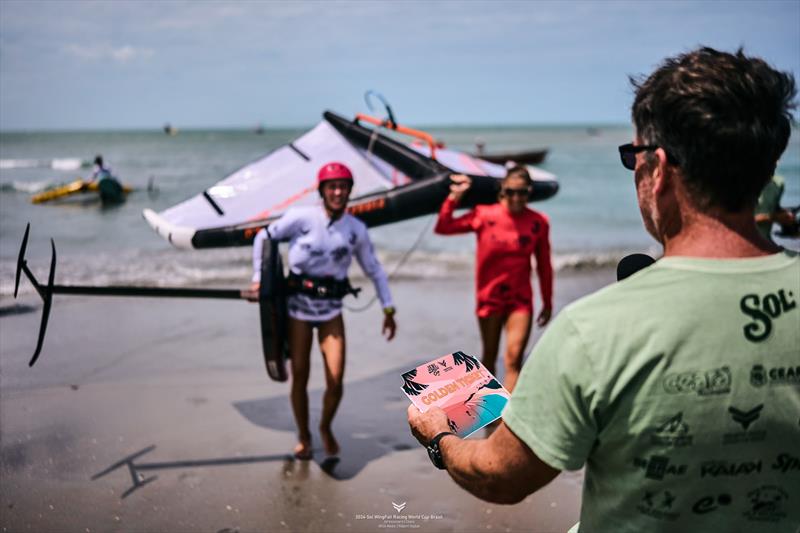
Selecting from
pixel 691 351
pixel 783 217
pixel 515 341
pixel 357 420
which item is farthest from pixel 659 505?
pixel 783 217

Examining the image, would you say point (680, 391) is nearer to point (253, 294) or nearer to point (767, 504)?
point (767, 504)

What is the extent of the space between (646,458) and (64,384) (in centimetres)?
611

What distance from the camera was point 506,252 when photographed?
5.59 m

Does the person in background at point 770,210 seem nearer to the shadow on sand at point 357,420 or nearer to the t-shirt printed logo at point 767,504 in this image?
the shadow on sand at point 357,420

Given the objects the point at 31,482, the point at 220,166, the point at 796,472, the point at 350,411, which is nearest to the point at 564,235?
the point at 350,411

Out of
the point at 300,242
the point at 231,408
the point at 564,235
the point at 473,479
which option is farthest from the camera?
the point at 564,235

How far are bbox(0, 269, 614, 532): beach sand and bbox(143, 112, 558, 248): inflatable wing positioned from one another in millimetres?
1512

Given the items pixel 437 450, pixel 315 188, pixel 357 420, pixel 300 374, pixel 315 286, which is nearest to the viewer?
pixel 437 450

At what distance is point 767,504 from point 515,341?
415cm

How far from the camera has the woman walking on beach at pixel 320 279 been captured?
5031 mm

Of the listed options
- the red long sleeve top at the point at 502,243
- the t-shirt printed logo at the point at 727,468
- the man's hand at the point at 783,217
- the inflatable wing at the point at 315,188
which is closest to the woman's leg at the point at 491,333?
the red long sleeve top at the point at 502,243

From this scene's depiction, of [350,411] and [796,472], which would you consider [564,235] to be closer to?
[350,411]

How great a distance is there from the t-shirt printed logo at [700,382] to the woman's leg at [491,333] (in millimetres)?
4372

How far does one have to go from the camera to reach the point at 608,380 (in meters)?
1.23
